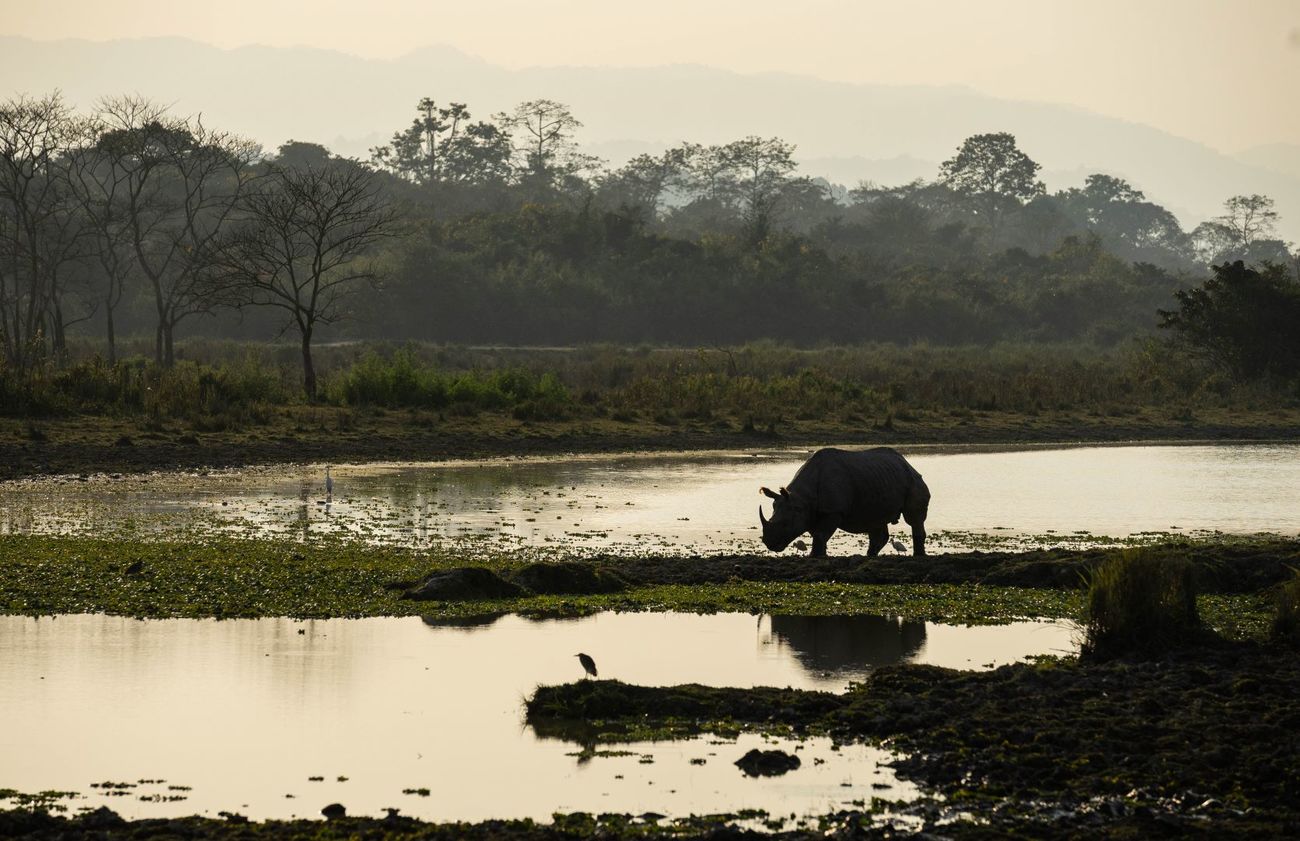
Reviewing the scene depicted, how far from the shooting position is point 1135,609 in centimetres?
1343

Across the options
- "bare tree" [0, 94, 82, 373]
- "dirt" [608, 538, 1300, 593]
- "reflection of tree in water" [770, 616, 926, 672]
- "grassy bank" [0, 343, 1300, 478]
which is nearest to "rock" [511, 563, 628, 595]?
"dirt" [608, 538, 1300, 593]

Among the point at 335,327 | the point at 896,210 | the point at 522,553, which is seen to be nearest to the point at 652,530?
the point at 522,553

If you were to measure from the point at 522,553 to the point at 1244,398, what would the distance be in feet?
112

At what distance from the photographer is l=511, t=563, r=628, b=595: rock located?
57.0 ft

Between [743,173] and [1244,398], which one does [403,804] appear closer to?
[1244,398]

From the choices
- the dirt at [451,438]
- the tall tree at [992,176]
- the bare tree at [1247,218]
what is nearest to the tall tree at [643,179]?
the tall tree at [992,176]

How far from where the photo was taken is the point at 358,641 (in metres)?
Answer: 14.9

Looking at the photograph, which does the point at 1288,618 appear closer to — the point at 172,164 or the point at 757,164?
the point at 172,164

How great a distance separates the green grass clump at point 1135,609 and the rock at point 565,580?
5.73 meters

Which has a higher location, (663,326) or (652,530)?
(663,326)

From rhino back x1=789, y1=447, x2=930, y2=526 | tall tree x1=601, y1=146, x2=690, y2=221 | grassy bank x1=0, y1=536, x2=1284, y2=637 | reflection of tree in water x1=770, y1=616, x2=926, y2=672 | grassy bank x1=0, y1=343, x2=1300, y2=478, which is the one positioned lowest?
reflection of tree in water x1=770, y1=616, x2=926, y2=672

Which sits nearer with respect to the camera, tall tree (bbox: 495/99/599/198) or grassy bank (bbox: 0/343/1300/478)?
grassy bank (bbox: 0/343/1300/478)

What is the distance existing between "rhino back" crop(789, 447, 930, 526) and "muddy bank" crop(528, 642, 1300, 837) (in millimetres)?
7160

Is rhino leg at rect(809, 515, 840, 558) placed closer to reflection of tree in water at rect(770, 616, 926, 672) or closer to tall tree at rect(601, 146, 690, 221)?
reflection of tree in water at rect(770, 616, 926, 672)
